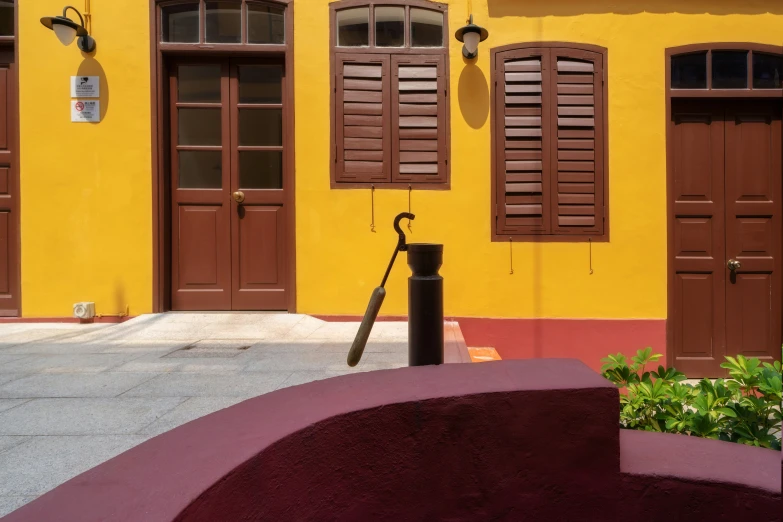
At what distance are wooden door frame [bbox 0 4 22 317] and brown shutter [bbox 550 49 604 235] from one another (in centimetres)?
552

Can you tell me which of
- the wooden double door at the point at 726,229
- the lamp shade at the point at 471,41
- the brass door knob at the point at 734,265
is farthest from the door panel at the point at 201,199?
the brass door knob at the point at 734,265

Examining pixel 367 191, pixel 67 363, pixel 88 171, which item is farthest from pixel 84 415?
pixel 88 171

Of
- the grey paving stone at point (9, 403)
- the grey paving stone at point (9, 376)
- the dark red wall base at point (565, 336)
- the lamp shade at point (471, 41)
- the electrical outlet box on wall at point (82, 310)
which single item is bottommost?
the dark red wall base at point (565, 336)

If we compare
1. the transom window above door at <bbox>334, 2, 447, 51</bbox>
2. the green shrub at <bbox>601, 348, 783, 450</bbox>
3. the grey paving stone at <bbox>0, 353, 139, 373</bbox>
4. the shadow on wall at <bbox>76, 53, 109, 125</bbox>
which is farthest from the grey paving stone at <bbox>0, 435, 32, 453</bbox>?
the transom window above door at <bbox>334, 2, 447, 51</bbox>

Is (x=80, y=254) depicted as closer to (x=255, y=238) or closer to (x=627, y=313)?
(x=255, y=238)

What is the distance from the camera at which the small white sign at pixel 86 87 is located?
550cm

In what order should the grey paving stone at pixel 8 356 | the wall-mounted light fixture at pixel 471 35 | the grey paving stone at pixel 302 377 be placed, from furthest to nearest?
1. the wall-mounted light fixture at pixel 471 35
2. the grey paving stone at pixel 8 356
3. the grey paving stone at pixel 302 377

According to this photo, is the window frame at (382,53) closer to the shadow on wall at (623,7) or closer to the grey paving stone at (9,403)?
the shadow on wall at (623,7)

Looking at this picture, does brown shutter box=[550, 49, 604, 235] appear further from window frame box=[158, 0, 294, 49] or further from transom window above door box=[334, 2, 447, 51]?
window frame box=[158, 0, 294, 49]

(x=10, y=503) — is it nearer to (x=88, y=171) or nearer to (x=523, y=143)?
(x=88, y=171)

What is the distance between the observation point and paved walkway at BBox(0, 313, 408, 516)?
2.20 m

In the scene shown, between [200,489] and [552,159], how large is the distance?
517cm

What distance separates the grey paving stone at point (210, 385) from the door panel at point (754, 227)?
513 cm

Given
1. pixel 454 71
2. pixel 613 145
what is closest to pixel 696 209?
pixel 613 145
